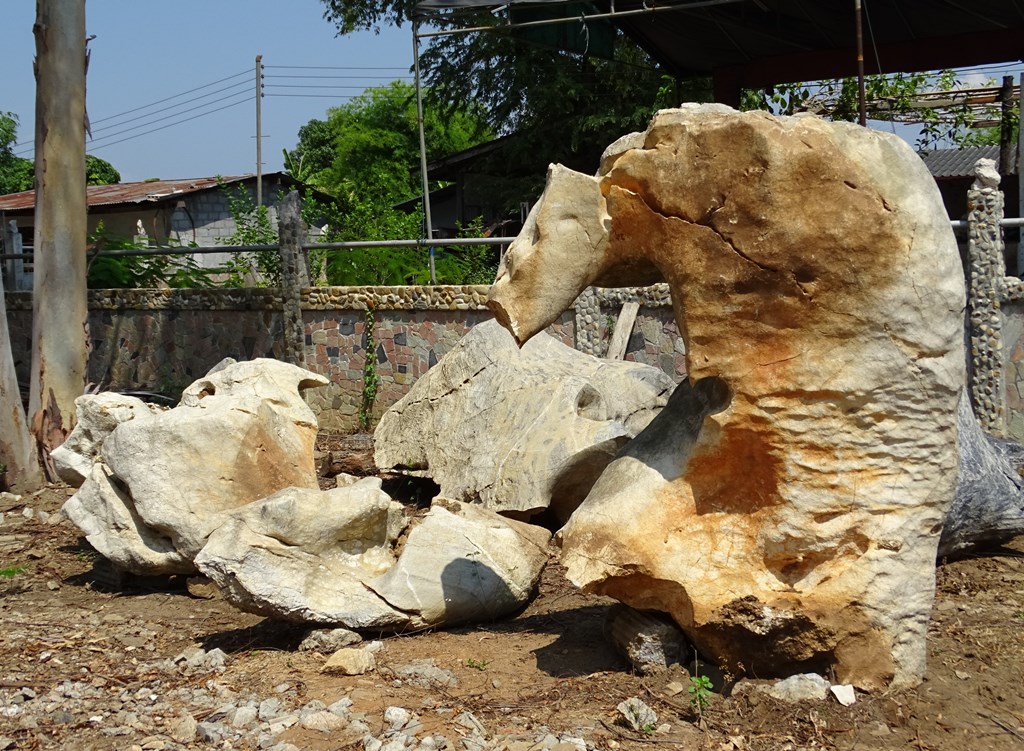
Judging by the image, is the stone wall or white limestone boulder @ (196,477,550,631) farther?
the stone wall

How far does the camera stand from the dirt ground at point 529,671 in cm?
377

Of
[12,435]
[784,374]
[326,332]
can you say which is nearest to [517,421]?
[784,374]

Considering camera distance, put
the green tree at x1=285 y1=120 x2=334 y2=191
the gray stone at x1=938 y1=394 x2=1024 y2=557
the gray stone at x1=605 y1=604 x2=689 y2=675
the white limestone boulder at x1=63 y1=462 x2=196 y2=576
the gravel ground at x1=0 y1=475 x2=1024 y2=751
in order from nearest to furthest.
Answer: the gravel ground at x1=0 y1=475 x2=1024 y2=751, the gray stone at x1=605 y1=604 x2=689 y2=675, the gray stone at x1=938 y1=394 x2=1024 y2=557, the white limestone boulder at x1=63 y1=462 x2=196 y2=576, the green tree at x1=285 y1=120 x2=334 y2=191

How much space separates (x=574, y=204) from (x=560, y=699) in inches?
73.0

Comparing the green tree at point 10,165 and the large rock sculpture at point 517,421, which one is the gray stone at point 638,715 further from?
the green tree at point 10,165

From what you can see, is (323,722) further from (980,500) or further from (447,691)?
(980,500)

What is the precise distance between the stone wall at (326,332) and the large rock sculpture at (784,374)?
5011 mm

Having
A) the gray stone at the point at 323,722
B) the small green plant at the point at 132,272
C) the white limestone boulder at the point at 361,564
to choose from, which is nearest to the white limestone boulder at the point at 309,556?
the white limestone boulder at the point at 361,564

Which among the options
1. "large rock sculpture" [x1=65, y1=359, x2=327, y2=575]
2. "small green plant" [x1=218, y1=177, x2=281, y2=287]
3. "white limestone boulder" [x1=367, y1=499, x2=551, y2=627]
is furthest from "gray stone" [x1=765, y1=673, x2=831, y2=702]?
"small green plant" [x1=218, y1=177, x2=281, y2=287]

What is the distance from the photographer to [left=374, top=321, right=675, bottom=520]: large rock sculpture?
6504 mm

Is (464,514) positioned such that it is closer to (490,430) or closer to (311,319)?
(490,430)

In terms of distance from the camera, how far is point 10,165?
32.8m

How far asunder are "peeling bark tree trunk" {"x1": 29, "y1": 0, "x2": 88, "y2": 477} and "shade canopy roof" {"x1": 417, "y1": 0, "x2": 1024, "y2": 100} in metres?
3.32

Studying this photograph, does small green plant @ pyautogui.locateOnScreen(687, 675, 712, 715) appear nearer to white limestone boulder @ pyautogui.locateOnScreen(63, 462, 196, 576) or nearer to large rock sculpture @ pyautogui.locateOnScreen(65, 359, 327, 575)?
large rock sculpture @ pyautogui.locateOnScreen(65, 359, 327, 575)
